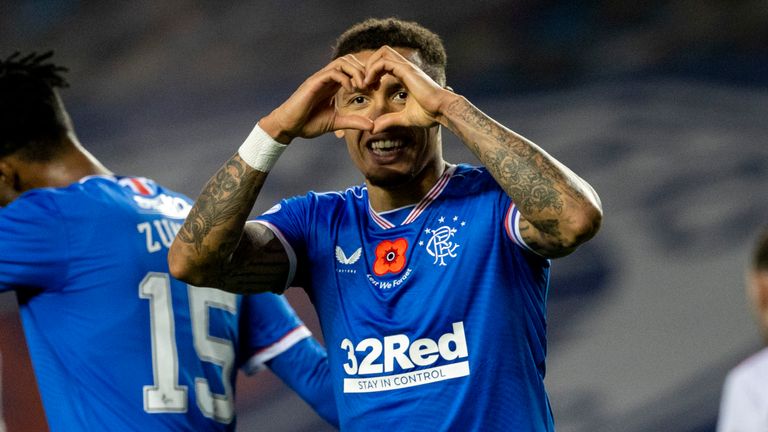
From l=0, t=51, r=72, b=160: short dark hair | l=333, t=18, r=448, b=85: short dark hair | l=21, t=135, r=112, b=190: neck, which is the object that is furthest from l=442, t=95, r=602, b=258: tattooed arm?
l=0, t=51, r=72, b=160: short dark hair

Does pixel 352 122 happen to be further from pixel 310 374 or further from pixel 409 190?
pixel 310 374

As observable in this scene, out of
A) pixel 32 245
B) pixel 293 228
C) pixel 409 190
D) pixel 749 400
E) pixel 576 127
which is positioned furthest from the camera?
pixel 576 127

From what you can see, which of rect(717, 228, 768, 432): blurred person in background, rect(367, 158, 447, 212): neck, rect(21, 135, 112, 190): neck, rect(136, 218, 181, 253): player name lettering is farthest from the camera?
rect(21, 135, 112, 190): neck

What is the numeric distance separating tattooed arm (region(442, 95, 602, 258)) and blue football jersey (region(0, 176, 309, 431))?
4.11ft

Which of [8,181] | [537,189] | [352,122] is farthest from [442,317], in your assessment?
[8,181]

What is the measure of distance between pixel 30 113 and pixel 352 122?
148 cm

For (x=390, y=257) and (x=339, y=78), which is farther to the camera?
(x=390, y=257)

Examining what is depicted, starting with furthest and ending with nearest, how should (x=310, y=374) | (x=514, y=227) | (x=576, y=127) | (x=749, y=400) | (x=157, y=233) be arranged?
(x=576, y=127)
(x=310, y=374)
(x=157, y=233)
(x=514, y=227)
(x=749, y=400)

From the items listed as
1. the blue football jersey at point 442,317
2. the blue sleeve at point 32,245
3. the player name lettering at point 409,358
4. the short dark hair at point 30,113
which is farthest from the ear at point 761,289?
the short dark hair at point 30,113

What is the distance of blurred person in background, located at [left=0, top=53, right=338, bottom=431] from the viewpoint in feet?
10.1

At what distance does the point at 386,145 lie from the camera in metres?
2.57

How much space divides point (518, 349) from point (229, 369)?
1.24m

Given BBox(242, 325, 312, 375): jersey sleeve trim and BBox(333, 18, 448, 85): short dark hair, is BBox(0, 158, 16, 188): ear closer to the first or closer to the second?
BBox(242, 325, 312, 375): jersey sleeve trim

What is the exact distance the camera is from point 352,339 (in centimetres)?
255
